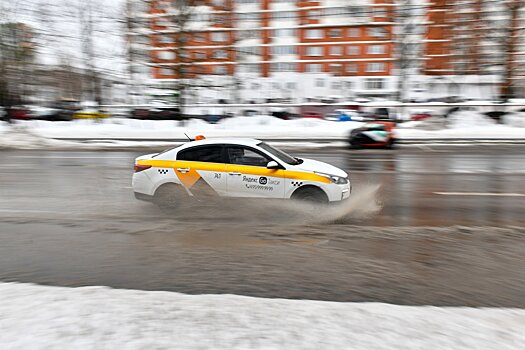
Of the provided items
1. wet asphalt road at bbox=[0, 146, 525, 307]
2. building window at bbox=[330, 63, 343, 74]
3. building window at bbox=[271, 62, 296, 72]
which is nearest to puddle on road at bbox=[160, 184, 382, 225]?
wet asphalt road at bbox=[0, 146, 525, 307]

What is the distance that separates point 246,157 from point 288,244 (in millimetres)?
2091

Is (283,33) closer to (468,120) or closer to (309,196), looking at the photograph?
(468,120)

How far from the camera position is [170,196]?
315 inches

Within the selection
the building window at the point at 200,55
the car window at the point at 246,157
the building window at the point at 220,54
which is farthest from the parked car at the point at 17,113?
the car window at the point at 246,157

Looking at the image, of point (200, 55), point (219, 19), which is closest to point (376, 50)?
point (219, 19)

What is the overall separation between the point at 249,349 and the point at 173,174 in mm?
5164

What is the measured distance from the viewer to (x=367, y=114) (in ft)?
97.2

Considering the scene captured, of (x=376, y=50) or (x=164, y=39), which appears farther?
(x=376, y=50)

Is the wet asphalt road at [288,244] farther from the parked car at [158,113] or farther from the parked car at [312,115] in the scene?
the parked car at [158,113]

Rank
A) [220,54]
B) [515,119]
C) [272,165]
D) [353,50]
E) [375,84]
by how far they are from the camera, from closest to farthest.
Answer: [272,165] → [515,119] → [220,54] → [375,84] → [353,50]

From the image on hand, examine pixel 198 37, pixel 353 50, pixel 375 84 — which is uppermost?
pixel 353 50

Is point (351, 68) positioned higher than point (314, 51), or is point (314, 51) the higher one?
point (314, 51)

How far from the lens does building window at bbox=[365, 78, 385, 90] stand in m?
72.0

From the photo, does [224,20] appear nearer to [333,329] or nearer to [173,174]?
[173,174]
